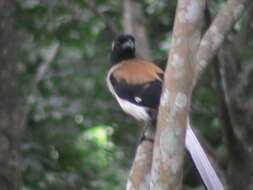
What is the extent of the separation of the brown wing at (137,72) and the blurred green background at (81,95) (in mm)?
953

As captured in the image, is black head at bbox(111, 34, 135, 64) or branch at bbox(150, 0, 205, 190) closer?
branch at bbox(150, 0, 205, 190)

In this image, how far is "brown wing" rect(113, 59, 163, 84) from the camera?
3716mm

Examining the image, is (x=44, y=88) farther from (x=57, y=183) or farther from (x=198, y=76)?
(x=198, y=76)

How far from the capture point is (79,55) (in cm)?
627

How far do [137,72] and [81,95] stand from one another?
1.70m

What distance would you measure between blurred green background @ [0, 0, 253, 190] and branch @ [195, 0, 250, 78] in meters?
1.47

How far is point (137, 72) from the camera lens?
3838 mm

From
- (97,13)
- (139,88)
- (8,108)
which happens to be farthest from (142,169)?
(97,13)

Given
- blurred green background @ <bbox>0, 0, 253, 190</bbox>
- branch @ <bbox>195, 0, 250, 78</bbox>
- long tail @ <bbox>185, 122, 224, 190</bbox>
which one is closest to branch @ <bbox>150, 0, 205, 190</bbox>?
long tail @ <bbox>185, 122, 224, 190</bbox>

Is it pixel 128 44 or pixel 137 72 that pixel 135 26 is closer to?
pixel 128 44

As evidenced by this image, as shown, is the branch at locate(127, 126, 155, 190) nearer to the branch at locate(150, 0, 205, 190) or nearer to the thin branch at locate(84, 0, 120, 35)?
the branch at locate(150, 0, 205, 190)

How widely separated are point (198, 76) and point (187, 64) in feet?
2.38

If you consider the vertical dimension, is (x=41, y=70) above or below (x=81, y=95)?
above

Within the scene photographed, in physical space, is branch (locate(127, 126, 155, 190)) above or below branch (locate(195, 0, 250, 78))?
below
